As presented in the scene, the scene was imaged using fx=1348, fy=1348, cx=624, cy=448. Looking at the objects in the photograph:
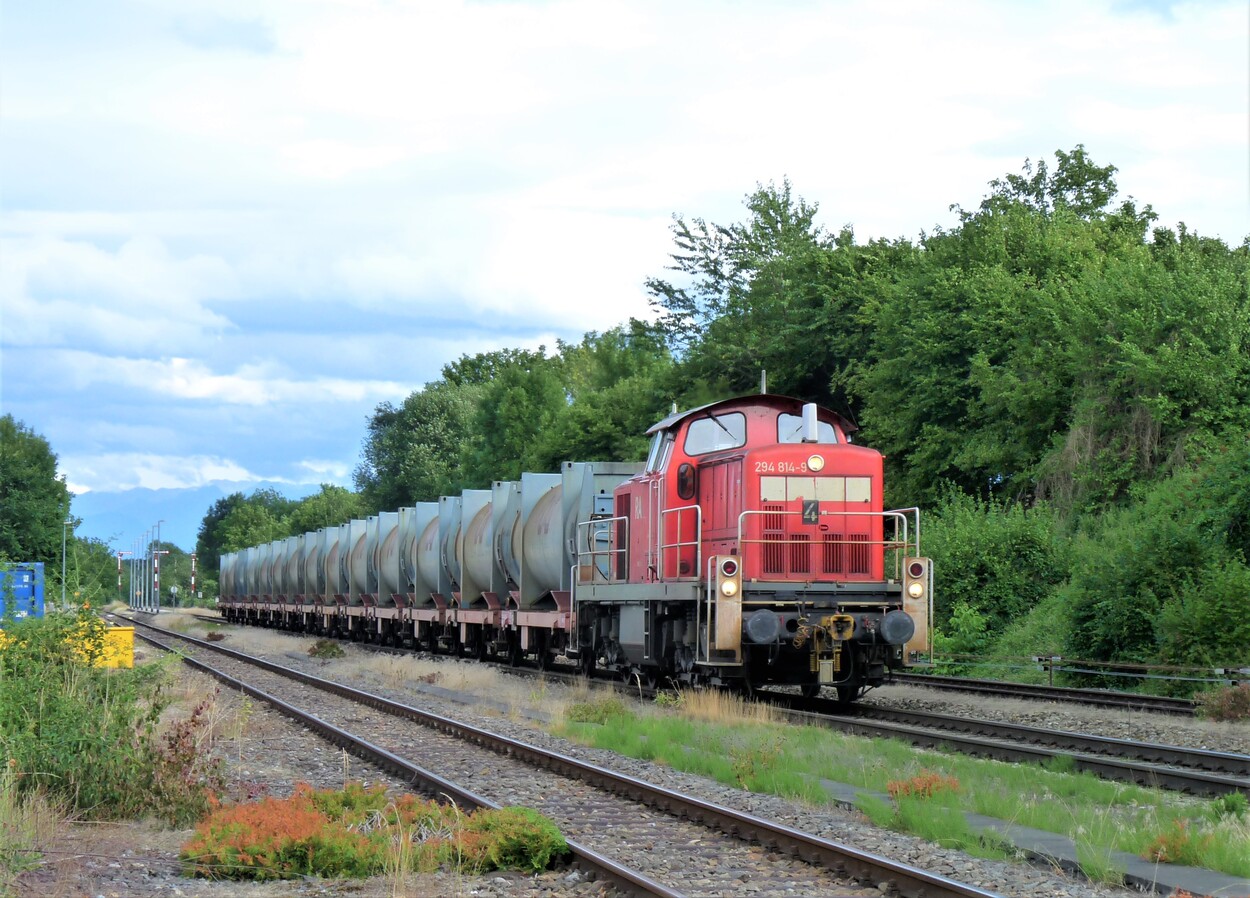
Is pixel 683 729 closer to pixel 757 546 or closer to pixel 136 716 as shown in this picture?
pixel 757 546

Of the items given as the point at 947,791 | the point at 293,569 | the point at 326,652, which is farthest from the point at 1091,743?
the point at 293,569

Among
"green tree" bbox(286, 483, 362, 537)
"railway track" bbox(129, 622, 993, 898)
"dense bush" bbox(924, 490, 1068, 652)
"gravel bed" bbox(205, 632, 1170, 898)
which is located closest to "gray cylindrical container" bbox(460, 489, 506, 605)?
"gravel bed" bbox(205, 632, 1170, 898)

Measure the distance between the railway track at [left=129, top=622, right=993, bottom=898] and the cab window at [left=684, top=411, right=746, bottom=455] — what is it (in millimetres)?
4926

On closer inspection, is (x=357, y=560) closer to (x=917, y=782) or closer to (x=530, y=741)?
(x=530, y=741)

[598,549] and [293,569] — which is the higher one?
[598,549]

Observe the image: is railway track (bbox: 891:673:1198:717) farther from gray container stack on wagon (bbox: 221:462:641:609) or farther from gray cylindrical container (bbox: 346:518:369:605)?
gray cylindrical container (bbox: 346:518:369:605)

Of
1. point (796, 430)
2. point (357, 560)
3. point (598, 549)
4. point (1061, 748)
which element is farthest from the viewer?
point (357, 560)

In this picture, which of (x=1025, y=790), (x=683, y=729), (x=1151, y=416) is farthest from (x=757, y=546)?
(x=1151, y=416)

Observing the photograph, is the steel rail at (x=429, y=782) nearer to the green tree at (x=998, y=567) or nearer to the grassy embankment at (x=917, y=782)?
the grassy embankment at (x=917, y=782)

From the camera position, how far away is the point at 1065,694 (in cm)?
1884

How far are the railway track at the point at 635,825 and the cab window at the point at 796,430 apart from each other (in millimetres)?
5712

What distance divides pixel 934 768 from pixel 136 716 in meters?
6.64

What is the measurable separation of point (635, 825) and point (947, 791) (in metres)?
2.43

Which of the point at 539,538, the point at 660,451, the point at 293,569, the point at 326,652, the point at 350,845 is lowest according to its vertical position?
the point at 326,652
